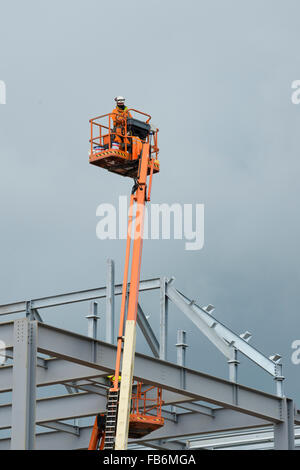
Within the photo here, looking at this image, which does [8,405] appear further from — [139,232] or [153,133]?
[153,133]

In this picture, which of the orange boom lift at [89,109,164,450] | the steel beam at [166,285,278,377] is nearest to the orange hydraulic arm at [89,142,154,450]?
the orange boom lift at [89,109,164,450]

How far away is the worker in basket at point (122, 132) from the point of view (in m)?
26.5

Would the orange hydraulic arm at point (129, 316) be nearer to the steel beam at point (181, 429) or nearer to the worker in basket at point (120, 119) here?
the worker in basket at point (120, 119)

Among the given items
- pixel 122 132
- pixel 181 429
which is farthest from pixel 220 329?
pixel 122 132

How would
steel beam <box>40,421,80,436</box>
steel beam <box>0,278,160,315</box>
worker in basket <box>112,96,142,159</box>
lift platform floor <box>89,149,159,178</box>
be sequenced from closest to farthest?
lift platform floor <box>89,149,159,178</box> < worker in basket <box>112,96,142,159</box> < steel beam <box>0,278,160,315</box> < steel beam <box>40,421,80,436</box>

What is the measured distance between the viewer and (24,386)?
21094 mm

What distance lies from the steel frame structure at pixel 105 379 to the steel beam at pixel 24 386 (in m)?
0.02

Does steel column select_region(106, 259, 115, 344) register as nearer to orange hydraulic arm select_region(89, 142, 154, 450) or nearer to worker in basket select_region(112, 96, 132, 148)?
orange hydraulic arm select_region(89, 142, 154, 450)

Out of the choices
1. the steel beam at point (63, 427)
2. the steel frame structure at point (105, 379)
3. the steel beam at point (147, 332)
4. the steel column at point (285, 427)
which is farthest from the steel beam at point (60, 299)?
the steel column at point (285, 427)

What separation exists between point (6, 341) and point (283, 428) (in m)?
10.8

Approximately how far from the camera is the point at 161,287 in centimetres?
3131

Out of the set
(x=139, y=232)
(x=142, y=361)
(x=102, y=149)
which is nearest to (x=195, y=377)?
(x=142, y=361)

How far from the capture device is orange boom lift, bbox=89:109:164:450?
79.6ft
